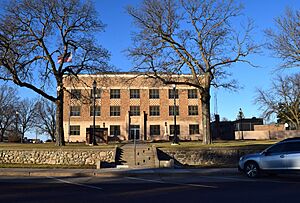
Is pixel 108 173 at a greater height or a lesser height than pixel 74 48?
lesser

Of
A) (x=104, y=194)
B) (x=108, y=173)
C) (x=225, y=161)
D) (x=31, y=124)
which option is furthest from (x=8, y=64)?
(x=31, y=124)

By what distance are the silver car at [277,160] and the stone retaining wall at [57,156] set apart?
1222 cm

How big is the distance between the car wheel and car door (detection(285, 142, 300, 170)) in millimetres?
1510

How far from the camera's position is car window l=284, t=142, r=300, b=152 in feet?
47.0

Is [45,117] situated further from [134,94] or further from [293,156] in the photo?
[293,156]

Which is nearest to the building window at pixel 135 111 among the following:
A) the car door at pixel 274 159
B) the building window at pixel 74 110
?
the building window at pixel 74 110

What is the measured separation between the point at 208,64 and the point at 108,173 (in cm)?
1709

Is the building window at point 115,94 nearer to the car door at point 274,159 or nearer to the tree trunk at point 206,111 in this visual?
the tree trunk at point 206,111

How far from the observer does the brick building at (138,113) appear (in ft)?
204

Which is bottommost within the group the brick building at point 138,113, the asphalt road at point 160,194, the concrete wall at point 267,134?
the asphalt road at point 160,194

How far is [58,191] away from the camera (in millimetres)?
11508

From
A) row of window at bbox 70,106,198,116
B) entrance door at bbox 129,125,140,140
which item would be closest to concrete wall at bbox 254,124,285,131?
row of window at bbox 70,106,198,116

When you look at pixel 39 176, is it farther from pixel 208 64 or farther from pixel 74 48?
pixel 208 64

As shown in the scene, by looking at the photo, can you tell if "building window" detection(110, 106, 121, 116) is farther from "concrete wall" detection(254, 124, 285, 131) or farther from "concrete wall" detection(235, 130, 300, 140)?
"concrete wall" detection(254, 124, 285, 131)
